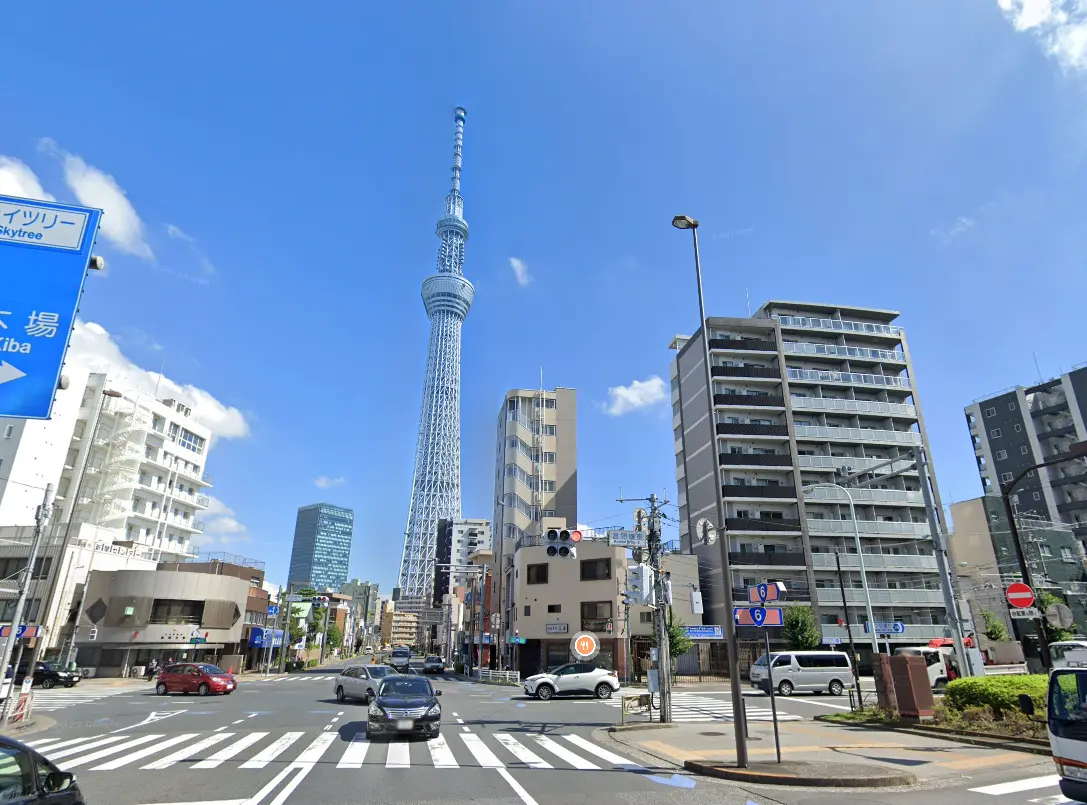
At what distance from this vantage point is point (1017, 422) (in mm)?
68625

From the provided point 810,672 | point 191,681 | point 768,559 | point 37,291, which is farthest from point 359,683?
point 768,559

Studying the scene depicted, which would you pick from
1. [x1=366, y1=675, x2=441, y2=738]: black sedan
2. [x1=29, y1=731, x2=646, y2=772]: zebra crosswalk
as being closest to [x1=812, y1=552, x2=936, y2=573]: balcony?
[x1=29, y1=731, x2=646, y2=772]: zebra crosswalk

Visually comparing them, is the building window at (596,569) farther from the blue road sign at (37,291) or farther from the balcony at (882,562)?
the blue road sign at (37,291)

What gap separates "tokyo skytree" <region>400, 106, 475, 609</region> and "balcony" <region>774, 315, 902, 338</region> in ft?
333

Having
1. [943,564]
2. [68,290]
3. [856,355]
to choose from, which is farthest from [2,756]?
[856,355]

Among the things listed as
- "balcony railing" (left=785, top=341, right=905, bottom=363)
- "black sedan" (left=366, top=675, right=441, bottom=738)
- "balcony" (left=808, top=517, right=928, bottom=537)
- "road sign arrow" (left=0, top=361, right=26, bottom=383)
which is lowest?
"black sedan" (left=366, top=675, right=441, bottom=738)

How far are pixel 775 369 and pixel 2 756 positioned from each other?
194ft

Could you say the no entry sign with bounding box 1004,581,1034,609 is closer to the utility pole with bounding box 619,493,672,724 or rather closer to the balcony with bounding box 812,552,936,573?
the utility pole with bounding box 619,493,672,724

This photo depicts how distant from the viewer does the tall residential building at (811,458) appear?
49.8 metres

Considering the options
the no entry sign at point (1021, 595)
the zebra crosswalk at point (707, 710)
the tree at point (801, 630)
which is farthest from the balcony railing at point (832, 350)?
the no entry sign at point (1021, 595)

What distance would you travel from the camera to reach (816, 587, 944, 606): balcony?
4859 centimetres

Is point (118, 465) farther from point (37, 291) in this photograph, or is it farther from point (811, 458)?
point (811, 458)

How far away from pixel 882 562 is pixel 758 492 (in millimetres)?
11319

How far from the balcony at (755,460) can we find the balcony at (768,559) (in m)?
7.58
